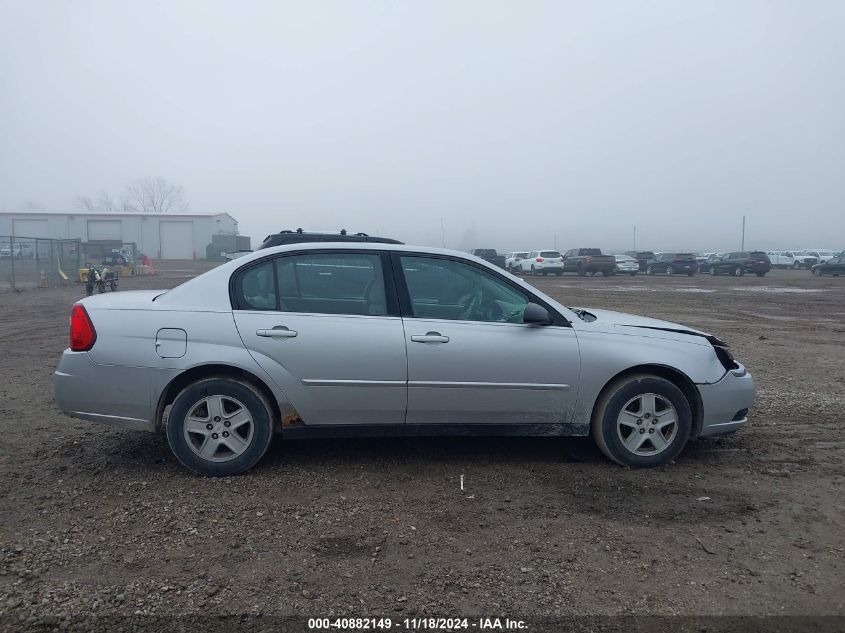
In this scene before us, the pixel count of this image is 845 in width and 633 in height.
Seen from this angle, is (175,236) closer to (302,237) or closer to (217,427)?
(302,237)

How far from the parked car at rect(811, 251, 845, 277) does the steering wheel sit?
44038 millimetres

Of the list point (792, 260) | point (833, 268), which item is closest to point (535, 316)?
point (833, 268)

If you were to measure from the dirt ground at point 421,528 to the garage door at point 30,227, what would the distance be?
71934mm

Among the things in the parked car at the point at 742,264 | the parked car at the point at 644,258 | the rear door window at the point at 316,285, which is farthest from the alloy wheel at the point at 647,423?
the parked car at the point at 644,258

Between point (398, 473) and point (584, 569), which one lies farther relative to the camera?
point (398, 473)

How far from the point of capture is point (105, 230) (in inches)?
2682

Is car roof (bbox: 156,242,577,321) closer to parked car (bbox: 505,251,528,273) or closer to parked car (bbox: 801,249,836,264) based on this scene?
parked car (bbox: 505,251,528,273)

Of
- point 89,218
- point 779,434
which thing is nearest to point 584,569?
point 779,434

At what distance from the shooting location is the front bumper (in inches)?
183

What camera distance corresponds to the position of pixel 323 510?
12.8 ft

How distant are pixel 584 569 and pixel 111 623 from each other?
2160 mm

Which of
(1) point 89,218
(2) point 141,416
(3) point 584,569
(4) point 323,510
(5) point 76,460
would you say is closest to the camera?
(3) point 584,569

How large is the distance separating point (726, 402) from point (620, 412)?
31.7 inches

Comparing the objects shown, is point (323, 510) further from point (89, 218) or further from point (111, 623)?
point (89, 218)
